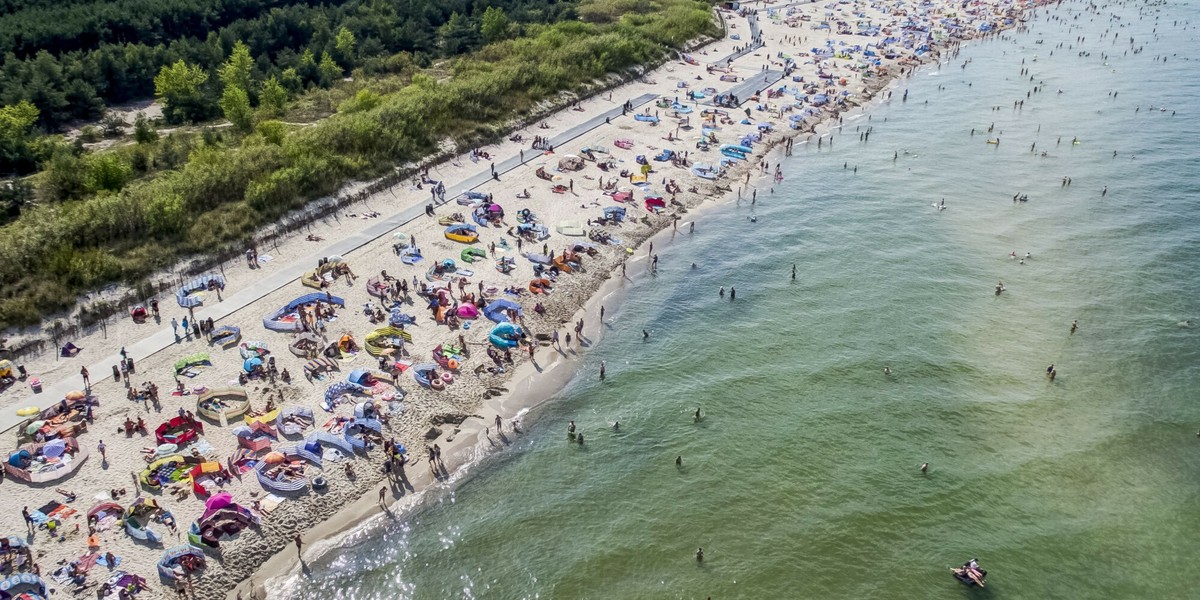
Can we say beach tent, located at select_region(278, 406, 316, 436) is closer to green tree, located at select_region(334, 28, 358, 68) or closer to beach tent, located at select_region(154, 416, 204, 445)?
beach tent, located at select_region(154, 416, 204, 445)

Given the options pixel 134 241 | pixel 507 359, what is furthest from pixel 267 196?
pixel 507 359

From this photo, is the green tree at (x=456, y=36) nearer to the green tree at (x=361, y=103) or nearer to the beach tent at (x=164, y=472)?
the green tree at (x=361, y=103)

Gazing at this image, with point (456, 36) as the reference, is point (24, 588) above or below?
below

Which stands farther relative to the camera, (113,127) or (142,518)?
(113,127)

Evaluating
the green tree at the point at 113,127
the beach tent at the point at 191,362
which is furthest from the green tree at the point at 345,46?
the beach tent at the point at 191,362

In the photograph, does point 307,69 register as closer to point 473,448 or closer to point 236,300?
point 236,300

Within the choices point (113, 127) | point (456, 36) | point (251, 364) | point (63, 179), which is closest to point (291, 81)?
point (113, 127)

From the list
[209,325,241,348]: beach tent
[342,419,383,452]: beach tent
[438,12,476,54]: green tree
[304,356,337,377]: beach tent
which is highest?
[438,12,476,54]: green tree

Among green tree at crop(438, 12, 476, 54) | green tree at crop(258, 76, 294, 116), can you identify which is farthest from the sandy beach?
green tree at crop(438, 12, 476, 54)
